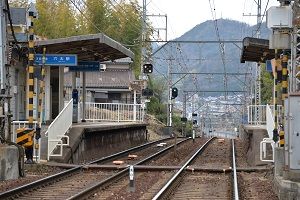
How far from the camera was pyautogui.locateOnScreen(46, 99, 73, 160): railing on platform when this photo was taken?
1764 cm

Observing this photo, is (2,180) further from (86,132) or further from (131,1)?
(131,1)

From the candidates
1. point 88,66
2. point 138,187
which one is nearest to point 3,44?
point 138,187

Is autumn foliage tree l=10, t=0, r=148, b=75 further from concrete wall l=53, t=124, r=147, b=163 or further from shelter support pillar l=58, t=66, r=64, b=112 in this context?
shelter support pillar l=58, t=66, r=64, b=112

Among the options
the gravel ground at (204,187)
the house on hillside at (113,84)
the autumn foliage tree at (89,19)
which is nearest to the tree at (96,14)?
the autumn foliage tree at (89,19)

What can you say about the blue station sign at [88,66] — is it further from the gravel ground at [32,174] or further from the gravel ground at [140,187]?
the gravel ground at [140,187]

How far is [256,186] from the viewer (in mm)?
13539

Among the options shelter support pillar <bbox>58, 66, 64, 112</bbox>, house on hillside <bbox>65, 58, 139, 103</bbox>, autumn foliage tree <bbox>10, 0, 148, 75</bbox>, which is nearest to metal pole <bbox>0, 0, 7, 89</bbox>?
shelter support pillar <bbox>58, 66, 64, 112</bbox>

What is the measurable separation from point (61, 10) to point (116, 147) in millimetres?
19925

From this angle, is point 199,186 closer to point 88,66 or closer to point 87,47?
point 87,47

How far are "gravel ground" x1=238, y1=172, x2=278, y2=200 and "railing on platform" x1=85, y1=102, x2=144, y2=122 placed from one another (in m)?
16.0

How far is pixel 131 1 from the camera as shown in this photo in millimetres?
51406

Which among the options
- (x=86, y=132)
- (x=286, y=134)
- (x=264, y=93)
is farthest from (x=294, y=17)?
(x=264, y=93)

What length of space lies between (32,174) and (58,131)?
3285 mm

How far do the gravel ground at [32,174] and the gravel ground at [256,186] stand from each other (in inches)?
192
